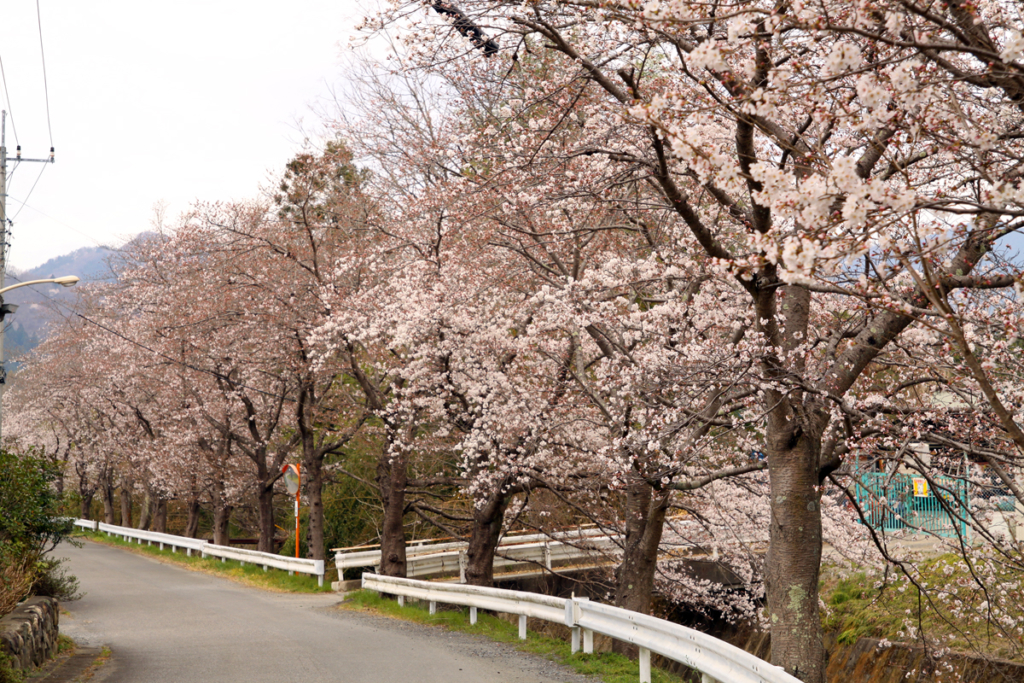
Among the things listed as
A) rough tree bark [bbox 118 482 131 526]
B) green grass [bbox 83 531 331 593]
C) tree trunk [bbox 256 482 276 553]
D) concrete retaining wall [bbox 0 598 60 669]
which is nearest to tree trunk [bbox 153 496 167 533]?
green grass [bbox 83 531 331 593]

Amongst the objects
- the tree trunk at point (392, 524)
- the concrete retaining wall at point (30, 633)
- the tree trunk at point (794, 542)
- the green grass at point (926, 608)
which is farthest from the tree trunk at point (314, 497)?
the tree trunk at point (794, 542)

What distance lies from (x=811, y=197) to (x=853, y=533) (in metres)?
12.3

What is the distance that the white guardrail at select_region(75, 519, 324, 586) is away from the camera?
21.3 meters

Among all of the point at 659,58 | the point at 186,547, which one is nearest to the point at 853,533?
the point at 659,58

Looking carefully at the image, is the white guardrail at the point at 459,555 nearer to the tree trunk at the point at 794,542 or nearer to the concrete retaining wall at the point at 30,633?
the concrete retaining wall at the point at 30,633

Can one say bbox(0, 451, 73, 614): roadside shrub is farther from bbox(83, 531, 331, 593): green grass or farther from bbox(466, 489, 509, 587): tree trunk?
bbox(83, 531, 331, 593): green grass

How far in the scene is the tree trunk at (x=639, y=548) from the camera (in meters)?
11.4

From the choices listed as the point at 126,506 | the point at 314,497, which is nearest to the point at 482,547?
the point at 314,497

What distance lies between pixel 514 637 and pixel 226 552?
1797cm

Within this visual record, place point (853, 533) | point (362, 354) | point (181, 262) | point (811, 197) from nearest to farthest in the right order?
point (811, 197), point (853, 533), point (362, 354), point (181, 262)

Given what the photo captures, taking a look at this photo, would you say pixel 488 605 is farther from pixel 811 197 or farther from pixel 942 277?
pixel 811 197

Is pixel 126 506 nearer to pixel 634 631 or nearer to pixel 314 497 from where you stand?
pixel 314 497

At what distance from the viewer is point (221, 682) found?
8672 millimetres

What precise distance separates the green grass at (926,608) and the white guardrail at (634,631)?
A: 388 centimetres
